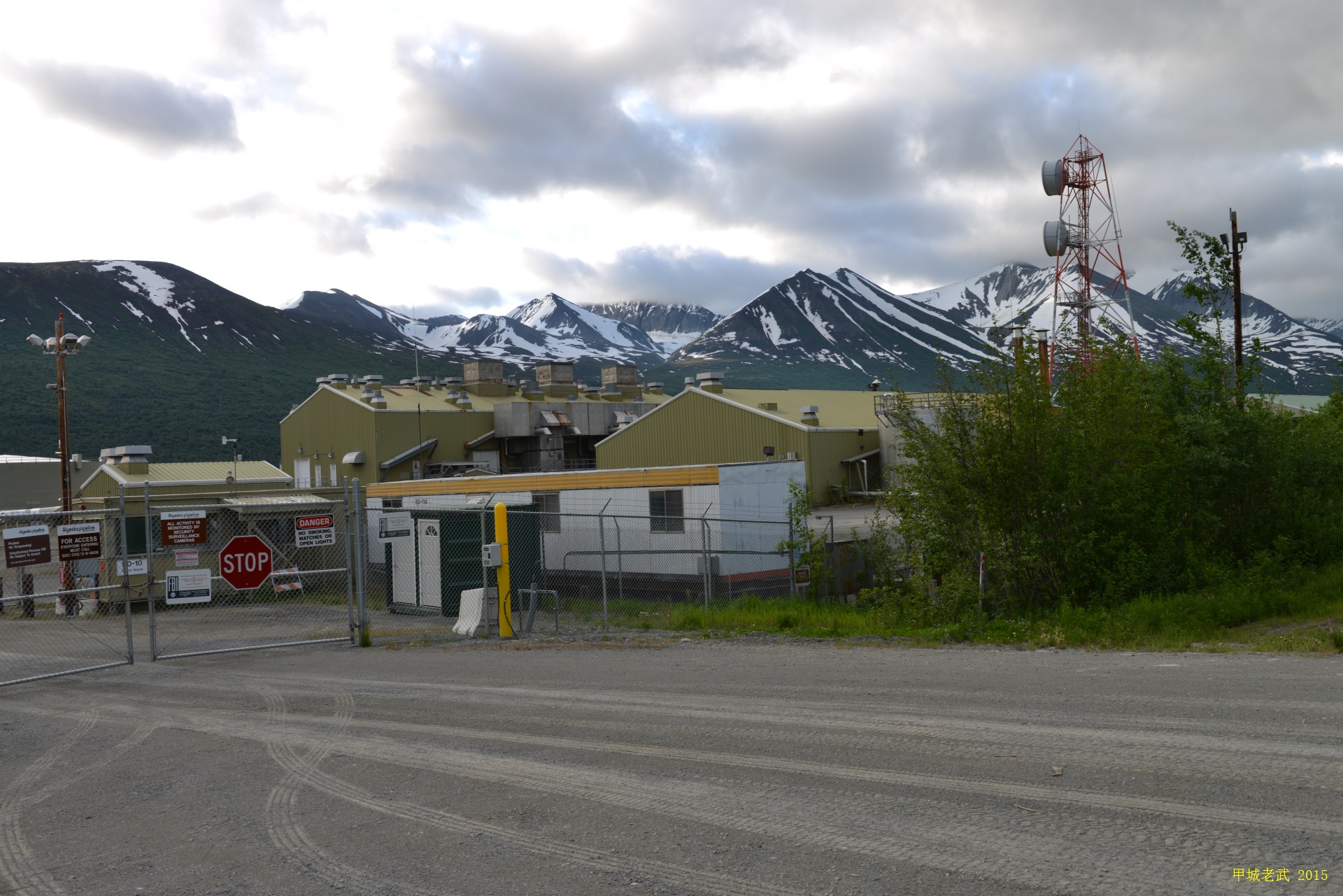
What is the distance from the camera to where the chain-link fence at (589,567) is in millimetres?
19562

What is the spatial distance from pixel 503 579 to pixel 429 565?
6.74 metres

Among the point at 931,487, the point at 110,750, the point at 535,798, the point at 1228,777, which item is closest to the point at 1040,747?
the point at 1228,777

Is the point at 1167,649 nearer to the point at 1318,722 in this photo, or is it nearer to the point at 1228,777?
the point at 1318,722

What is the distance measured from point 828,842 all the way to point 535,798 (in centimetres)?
186

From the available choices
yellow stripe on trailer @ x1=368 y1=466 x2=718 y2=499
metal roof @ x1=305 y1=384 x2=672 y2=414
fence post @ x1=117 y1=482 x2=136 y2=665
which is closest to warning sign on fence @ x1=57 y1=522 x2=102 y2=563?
fence post @ x1=117 y1=482 x2=136 y2=665

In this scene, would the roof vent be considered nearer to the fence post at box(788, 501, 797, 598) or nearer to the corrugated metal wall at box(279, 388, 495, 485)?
the corrugated metal wall at box(279, 388, 495, 485)

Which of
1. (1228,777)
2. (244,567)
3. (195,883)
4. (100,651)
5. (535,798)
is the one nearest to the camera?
(195,883)

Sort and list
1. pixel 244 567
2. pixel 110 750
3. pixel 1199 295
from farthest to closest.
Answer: pixel 1199 295, pixel 244 567, pixel 110 750

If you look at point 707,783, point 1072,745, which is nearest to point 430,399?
point 707,783

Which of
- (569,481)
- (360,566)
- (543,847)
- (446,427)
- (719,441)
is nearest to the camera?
(543,847)

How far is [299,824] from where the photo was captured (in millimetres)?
5637

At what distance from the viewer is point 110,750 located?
776 cm

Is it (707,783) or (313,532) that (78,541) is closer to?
(313,532)

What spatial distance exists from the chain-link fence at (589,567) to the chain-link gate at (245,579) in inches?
60.1
